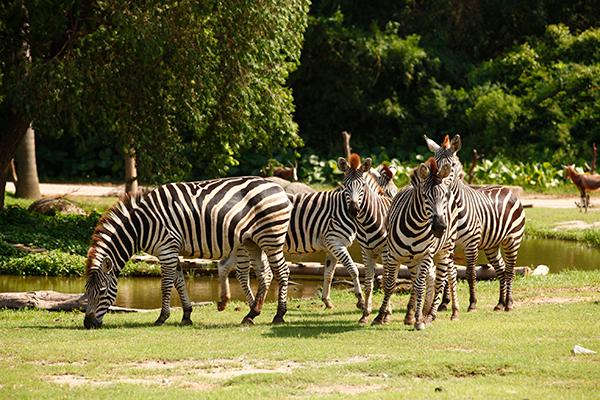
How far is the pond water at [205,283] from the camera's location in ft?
55.2

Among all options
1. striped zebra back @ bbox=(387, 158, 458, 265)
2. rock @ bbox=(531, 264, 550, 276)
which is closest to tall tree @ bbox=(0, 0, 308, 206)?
rock @ bbox=(531, 264, 550, 276)

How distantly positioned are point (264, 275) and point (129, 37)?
8.26 meters

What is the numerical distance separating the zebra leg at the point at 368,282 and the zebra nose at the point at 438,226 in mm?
1646

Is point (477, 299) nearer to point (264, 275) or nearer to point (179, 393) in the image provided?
point (264, 275)

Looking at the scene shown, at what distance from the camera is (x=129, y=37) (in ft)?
67.7

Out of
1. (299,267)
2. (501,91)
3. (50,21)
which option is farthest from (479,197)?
(501,91)

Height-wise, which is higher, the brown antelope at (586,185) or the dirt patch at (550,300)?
the brown antelope at (586,185)

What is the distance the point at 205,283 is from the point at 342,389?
9042 millimetres

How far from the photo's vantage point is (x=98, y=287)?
510 inches

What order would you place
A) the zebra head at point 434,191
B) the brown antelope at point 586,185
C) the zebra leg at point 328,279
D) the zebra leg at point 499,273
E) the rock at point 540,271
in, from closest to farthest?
1. the zebra head at point 434,191
2. the zebra leg at point 499,273
3. the zebra leg at point 328,279
4. the rock at point 540,271
5. the brown antelope at point 586,185

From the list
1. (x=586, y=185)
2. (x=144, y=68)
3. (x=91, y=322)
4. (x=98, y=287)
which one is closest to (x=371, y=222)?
(x=98, y=287)

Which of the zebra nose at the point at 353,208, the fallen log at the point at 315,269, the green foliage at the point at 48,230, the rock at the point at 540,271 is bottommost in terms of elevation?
the rock at the point at 540,271

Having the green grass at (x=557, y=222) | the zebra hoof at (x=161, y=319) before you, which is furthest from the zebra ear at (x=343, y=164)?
the green grass at (x=557, y=222)

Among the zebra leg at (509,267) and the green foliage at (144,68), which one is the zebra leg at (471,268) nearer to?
the zebra leg at (509,267)
